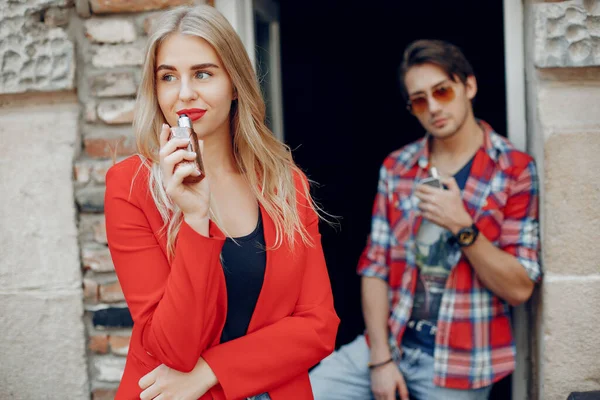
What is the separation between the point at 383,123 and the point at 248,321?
13.1ft

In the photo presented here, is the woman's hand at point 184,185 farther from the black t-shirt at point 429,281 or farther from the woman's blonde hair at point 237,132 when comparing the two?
the black t-shirt at point 429,281

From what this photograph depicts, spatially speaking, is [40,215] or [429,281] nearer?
[40,215]

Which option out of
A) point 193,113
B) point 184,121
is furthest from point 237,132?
point 184,121

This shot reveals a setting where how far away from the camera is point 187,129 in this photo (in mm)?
1463

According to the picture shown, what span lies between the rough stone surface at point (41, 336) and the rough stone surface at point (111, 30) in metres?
0.77

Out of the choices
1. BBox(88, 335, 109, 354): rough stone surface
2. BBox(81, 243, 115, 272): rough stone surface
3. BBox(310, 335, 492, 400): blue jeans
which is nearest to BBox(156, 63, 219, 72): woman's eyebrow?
BBox(81, 243, 115, 272): rough stone surface

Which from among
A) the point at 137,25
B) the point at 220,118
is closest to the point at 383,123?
the point at 137,25

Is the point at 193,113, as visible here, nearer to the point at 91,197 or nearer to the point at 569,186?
the point at 91,197

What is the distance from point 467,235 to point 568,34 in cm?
75

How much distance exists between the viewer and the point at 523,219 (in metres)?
2.34

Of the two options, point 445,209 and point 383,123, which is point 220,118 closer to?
point 445,209

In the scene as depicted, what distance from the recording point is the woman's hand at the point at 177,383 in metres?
1.55

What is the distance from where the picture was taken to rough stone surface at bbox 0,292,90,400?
236 cm

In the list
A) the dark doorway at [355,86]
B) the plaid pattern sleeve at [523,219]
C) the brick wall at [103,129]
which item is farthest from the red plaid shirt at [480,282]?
the dark doorway at [355,86]
